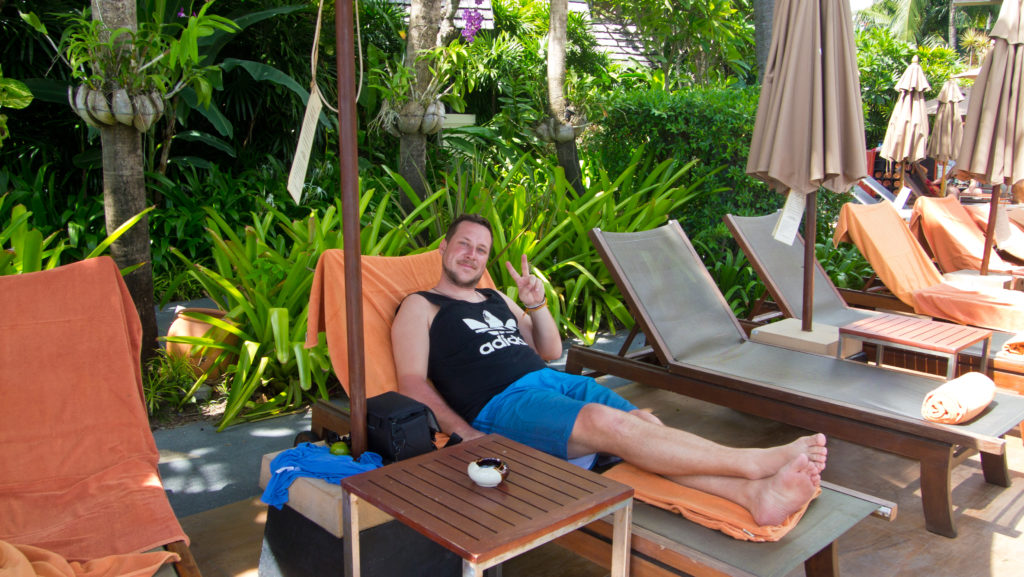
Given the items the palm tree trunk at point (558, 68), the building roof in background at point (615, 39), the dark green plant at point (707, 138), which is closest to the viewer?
the dark green plant at point (707, 138)

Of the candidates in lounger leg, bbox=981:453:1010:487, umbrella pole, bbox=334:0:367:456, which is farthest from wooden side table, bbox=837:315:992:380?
umbrella pole, bbox=334:0:367:456

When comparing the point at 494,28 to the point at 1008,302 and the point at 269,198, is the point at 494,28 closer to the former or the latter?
the point at 269,198

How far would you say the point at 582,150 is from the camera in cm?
777

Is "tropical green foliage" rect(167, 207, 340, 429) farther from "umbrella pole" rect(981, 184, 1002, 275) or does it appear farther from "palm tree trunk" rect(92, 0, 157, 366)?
"umbrella pole" rect(981, 184, 1002, 275)

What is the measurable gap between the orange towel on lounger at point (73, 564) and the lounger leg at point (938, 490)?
2529 millimetres

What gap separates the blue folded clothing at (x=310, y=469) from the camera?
209 cm

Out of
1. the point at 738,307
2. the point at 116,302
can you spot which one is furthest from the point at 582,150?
the point at 116,302

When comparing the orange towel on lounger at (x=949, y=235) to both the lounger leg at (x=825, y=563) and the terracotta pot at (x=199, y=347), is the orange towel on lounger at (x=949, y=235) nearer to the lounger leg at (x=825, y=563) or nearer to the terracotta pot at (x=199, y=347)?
the lounger leg at (x=825, y=563)

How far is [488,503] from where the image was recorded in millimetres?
1737

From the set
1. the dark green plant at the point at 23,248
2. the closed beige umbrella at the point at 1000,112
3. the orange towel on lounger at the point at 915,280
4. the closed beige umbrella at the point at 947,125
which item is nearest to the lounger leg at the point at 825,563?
the orange towel on lounger at the point at 915,280

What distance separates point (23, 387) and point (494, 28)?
29.7 ft

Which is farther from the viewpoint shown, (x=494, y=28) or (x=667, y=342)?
(x=494, y=28)

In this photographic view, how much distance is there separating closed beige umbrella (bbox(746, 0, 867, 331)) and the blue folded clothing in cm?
259

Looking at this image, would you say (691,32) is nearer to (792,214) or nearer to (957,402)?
(792,214)
